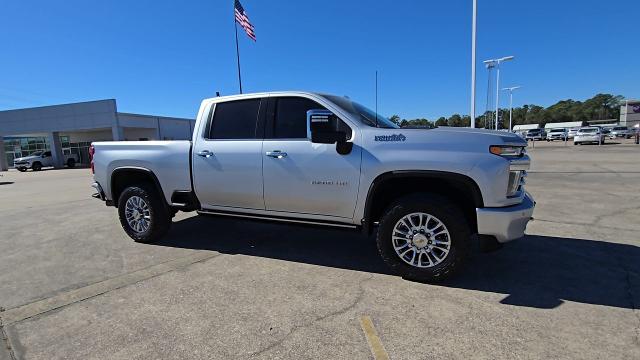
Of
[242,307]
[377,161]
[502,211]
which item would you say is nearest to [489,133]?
[502,211]

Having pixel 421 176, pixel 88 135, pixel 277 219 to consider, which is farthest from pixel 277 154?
pixel 88 135

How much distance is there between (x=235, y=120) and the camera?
4859mm

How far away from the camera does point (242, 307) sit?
11.1 feet

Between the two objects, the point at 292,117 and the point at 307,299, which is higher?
the point at 292,117

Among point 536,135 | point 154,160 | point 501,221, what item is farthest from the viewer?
point 536,135

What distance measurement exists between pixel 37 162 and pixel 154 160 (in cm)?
3896

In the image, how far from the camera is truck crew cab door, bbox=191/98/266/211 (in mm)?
4566

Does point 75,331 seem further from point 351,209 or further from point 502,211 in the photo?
point 502,211

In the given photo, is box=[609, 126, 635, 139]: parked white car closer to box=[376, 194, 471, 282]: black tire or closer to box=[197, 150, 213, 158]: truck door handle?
box=[376, 194, 471, 282]: black tire

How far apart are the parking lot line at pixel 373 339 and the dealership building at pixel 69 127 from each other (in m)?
32.3

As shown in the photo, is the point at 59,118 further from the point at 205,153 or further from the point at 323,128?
the point at 323,128

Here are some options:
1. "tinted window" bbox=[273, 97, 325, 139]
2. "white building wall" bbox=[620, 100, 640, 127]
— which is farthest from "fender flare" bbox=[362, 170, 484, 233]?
"white building wall" bbox=[620, 100, 640, 127]

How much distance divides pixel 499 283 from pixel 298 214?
7.42 ft

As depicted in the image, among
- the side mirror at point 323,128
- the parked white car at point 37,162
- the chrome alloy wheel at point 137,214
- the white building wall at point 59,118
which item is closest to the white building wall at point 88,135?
the white building wall at point 59,118
